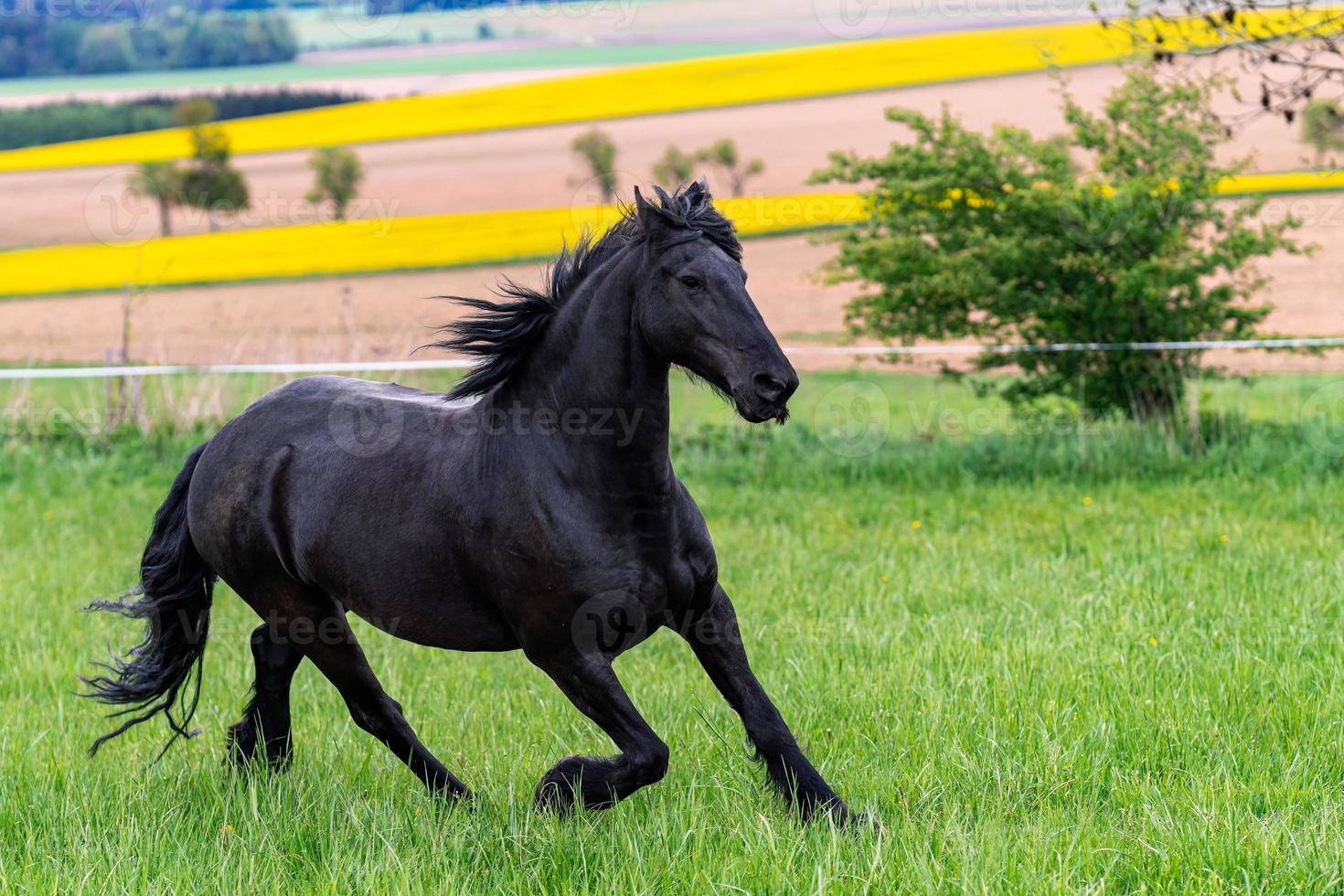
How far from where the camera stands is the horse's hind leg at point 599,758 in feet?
11.8

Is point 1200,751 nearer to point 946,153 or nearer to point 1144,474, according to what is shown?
point 1144,474

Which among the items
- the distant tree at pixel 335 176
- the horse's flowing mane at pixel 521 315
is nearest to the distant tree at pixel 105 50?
the distant tree at pixel 335 176

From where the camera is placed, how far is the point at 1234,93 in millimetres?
8672

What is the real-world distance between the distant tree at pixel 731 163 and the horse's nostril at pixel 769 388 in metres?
13.8

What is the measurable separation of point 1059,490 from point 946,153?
11.0 ft

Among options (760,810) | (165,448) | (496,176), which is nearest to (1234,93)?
(760,810)

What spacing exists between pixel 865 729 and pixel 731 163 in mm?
14623

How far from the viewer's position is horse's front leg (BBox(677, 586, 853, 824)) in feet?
12.3

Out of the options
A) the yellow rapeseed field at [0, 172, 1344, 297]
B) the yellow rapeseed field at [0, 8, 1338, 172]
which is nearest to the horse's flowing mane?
the yellow rapeseed field at [0, 172, 1344, 297]

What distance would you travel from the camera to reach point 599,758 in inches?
144

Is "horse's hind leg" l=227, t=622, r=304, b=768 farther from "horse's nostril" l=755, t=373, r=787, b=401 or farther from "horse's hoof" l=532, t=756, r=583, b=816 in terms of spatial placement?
"horse's nostril" l=755, t=373, r=787, b=401

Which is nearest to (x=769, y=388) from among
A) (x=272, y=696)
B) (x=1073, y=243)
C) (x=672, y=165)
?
(x=272, y=696)

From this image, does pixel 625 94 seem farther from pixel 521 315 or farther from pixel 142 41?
pixel 521 315

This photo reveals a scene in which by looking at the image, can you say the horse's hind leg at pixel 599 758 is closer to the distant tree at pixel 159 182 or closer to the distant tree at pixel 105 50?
the distant tree at pixel 159 182
